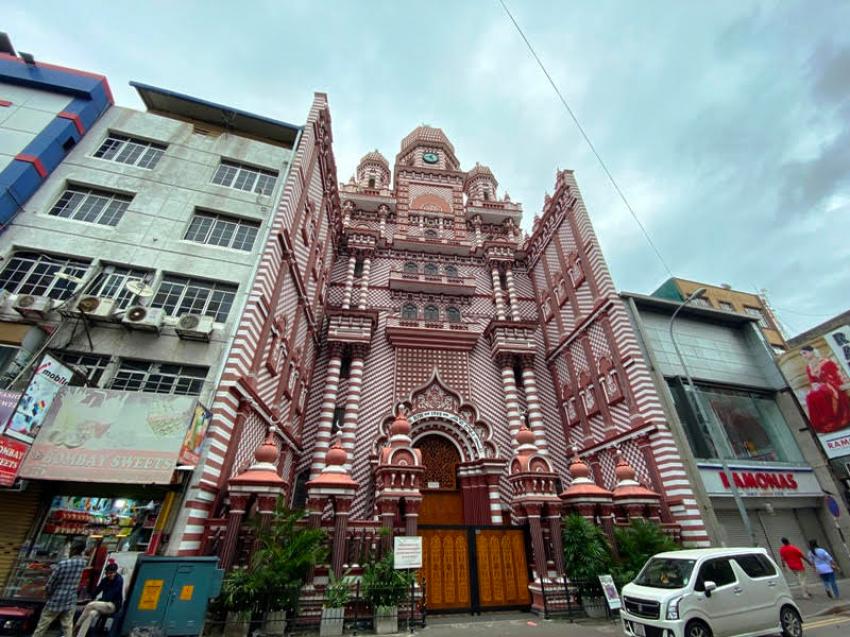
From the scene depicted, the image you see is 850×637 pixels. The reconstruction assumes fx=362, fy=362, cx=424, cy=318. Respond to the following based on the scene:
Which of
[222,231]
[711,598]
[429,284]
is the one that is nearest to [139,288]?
[222,231]

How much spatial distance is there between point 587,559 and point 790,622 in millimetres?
3994

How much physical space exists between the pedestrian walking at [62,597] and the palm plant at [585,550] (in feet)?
36.6

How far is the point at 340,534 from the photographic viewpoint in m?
9.09

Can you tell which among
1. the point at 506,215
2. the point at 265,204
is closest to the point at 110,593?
the point at 265,204

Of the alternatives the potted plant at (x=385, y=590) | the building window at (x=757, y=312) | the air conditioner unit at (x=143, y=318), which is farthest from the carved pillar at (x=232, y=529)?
the building window at (x=757, y=312)

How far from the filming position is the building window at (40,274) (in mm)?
10883

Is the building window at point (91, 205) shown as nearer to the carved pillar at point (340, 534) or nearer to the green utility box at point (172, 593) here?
the green utility box at point (172, 593)

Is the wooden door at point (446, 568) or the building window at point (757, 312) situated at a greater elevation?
the building window at point (757, 312)

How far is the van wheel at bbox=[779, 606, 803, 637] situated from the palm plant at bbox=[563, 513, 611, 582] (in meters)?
3.50

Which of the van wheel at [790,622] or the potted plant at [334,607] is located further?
the potted plant at [334,607]

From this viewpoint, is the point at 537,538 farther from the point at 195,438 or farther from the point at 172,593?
the point at 195,438

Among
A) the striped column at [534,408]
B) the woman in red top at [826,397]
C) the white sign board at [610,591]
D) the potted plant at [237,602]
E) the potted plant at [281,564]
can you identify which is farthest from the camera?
the striped column at [534,408]

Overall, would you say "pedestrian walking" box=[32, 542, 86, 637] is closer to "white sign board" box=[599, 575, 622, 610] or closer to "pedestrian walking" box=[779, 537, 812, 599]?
"white sign board" box=[599, 575, 622, 610]

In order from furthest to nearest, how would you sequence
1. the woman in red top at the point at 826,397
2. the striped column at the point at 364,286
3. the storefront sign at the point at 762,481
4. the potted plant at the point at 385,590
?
the striped column at the point at 364,286, the woman in red top at the point at 826,397, the storefront sign at the point at 762,481, the potted plant at the point at 385,590
